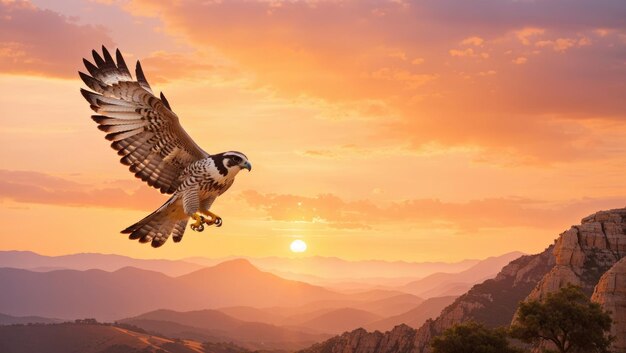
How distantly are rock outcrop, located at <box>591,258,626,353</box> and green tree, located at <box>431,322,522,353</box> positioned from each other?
2485cm

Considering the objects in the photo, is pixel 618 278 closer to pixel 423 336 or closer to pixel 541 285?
pixel 541 285

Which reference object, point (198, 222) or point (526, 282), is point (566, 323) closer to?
point (198, 222)

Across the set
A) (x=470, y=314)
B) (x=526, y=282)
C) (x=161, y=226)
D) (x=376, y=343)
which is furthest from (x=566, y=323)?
(x=526, y=282)

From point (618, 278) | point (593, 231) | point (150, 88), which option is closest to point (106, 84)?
point (150, 88)

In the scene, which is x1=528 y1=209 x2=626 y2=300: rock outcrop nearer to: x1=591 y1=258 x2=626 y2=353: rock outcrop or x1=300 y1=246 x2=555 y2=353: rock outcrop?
x1=300 y1=246 x2=555 y2=353: rock outcrop

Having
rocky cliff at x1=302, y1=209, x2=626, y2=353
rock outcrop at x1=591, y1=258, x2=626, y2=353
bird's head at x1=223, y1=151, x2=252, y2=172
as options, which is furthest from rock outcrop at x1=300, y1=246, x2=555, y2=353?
bird's head at x1=223, y1=151, x2=252, y2=172

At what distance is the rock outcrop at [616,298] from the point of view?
97.1 meters

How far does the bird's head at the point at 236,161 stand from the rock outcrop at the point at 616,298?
299 ft

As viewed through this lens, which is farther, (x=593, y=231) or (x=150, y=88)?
(x=593, y=231)

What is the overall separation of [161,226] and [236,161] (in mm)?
3003

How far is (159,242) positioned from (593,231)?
125885 millimetres

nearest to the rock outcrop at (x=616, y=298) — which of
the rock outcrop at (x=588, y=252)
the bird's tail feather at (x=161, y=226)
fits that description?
the rock outcrop at (x=588, y=252)

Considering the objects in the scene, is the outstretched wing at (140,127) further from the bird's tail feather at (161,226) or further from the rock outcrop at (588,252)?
the rock outcrop at (588,252)

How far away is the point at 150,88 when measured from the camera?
17.8 m
